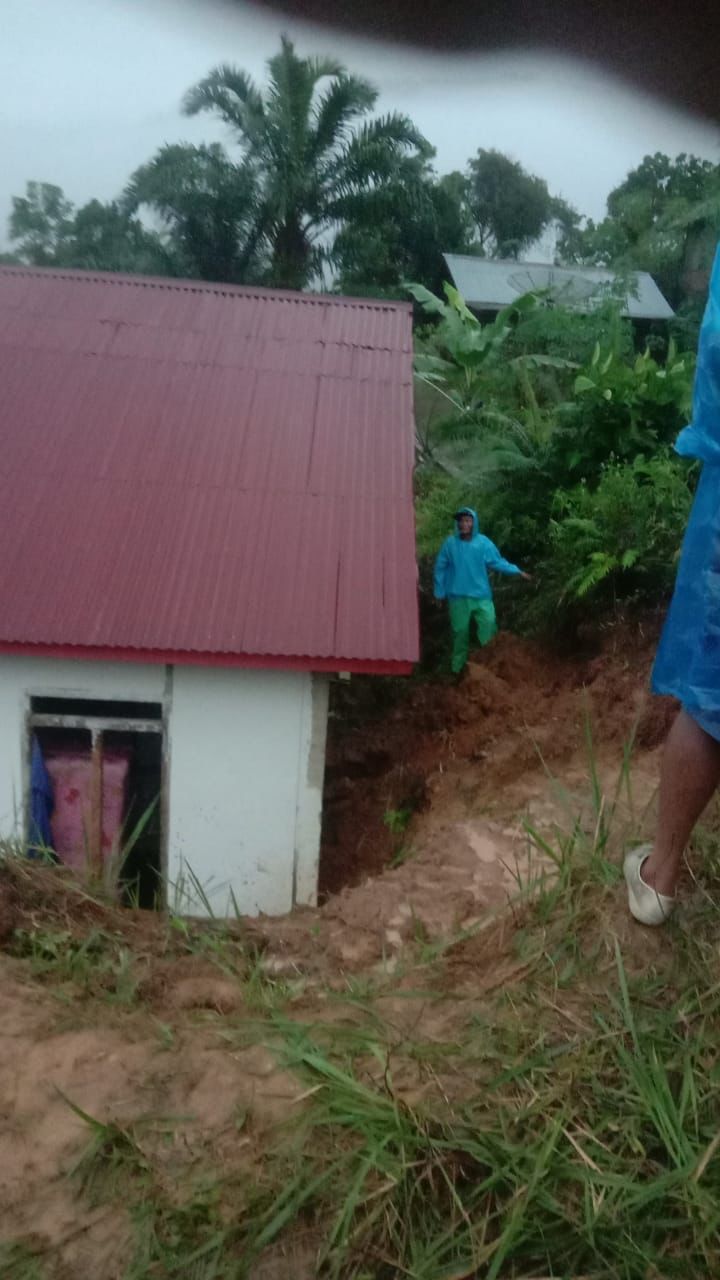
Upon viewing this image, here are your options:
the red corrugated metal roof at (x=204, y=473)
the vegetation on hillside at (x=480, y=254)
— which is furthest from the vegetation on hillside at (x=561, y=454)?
the red corrugated metal roof at (x=204, y=473)

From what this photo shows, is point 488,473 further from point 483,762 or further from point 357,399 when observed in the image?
point 483,762

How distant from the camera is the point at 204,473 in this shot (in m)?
5.81

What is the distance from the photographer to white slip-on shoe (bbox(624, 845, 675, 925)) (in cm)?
251

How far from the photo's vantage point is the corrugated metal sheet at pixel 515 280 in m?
12.4

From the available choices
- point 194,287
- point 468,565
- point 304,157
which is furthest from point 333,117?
point 468,565

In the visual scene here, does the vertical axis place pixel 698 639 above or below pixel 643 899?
above

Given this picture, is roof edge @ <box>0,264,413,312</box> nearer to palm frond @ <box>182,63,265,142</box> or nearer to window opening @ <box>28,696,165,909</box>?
window opening @ <box>28,696,165,909</box>

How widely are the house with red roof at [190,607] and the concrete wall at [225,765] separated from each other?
0.04 feet

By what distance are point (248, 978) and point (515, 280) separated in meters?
12.5

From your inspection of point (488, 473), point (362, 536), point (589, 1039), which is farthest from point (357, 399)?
point (589, 1039)

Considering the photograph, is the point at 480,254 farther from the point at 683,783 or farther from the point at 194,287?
the point at 683,783

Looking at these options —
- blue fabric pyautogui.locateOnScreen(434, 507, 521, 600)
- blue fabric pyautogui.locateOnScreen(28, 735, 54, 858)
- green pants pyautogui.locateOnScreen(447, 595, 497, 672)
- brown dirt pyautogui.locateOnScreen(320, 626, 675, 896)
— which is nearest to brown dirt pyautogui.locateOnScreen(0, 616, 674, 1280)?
brown dirt pyautogui.locateOnScreen(320, 626, 675, 896)

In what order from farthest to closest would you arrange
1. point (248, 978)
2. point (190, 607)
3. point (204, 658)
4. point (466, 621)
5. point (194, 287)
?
point (466, 621) → point (194, 287) → point (190, 607) → point (204, 658) → point (248, 978)

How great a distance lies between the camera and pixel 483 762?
20.4 feet
